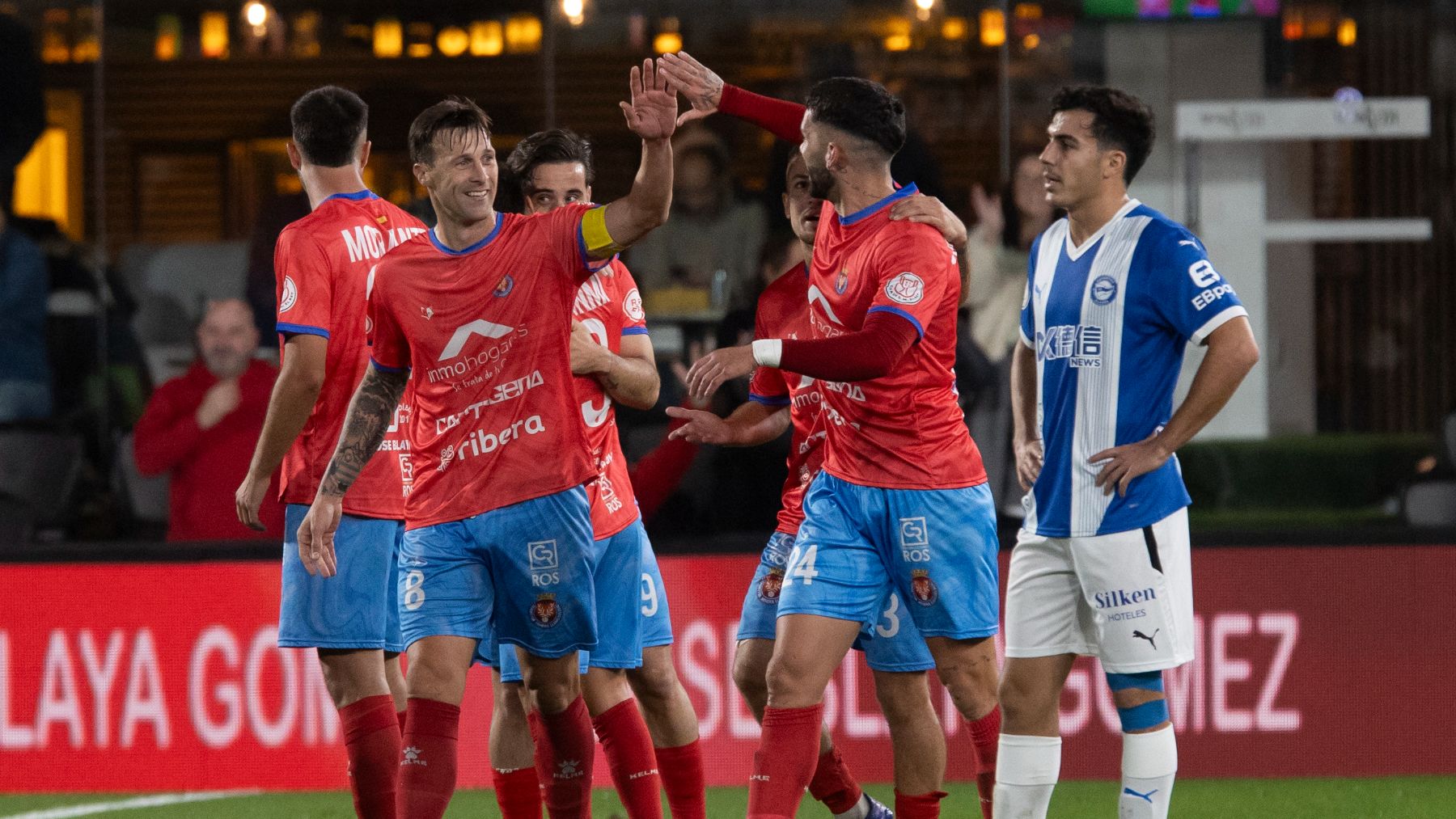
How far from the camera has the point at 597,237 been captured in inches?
170

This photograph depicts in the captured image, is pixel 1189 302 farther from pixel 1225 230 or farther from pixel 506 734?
pixel 1225 230

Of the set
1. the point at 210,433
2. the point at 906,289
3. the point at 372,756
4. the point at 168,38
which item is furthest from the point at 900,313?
the point at 168,38

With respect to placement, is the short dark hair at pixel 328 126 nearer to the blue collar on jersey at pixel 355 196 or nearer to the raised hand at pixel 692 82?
the blue collar on jersey at pixel 355 196

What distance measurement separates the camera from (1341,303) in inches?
320

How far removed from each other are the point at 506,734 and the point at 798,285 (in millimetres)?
1505

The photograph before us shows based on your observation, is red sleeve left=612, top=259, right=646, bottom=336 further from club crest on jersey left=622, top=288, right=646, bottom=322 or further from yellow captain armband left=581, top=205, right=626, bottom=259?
yellow captain armband left=581, top=205, right=626, bottom=259

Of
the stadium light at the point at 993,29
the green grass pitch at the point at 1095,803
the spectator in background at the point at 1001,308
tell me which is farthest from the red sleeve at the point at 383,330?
the stadium light at the point at 993,29

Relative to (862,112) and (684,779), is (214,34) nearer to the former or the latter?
(862,112)

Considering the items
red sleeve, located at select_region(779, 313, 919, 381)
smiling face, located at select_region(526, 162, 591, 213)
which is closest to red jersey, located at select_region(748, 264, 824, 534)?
smiling face, located at select_region(526, 162, 591, 213)

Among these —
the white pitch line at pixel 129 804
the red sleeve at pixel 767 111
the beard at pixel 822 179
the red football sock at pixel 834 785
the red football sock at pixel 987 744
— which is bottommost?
the white pitch line at pixel 129 804

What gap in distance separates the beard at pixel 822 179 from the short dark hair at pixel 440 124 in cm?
82

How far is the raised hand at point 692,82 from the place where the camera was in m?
4.25

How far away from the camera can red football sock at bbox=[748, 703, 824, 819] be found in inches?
171

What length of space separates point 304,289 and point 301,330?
11 centimetres
